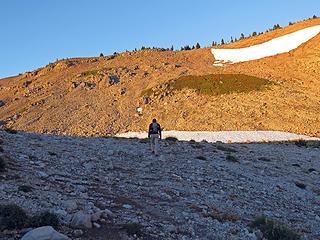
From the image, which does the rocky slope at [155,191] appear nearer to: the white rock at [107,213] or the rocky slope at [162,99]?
the white rock at [107,213]

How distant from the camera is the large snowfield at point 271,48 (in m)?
75.9

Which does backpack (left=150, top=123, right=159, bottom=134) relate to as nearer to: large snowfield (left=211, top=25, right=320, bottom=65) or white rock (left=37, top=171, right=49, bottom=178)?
white rock (left=37, top=171, right=49, bottom=178)

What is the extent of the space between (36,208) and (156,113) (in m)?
50.5

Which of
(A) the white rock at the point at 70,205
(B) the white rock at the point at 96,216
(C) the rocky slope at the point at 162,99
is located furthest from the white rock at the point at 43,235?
(C) the rocky slope at the point at 162,99

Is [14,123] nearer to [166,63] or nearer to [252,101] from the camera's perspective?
[166,63]

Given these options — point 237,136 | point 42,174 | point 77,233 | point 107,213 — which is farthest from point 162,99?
point 77,233

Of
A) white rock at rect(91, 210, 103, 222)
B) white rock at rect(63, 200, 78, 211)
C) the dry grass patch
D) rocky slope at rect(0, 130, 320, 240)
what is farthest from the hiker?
the dry grass patch

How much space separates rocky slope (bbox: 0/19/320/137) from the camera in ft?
163

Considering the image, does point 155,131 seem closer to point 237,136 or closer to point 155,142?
point 155,142

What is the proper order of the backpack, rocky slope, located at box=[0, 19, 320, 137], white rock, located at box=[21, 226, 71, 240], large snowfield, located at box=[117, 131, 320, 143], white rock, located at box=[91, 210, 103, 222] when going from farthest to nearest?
1. rocky slope, located at box=[0, 19, 320, 137]
2. large snowfield, located at box=[117, 131, 320, 143]
3. the backpack
4. white rock, located at box=[91, 210, 103, 222]
5. white rock, located at box=[21, 226, 71, 240]

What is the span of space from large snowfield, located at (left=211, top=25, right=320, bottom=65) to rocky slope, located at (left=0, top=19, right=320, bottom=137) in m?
3.11

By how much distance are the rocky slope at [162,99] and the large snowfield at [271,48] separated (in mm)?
3114

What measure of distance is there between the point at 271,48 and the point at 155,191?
81778 millimetres

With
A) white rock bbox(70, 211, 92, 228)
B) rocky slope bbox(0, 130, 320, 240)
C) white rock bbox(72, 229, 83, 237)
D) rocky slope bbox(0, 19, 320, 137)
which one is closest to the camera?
white rock bbox(72, 229, 83, 237)
